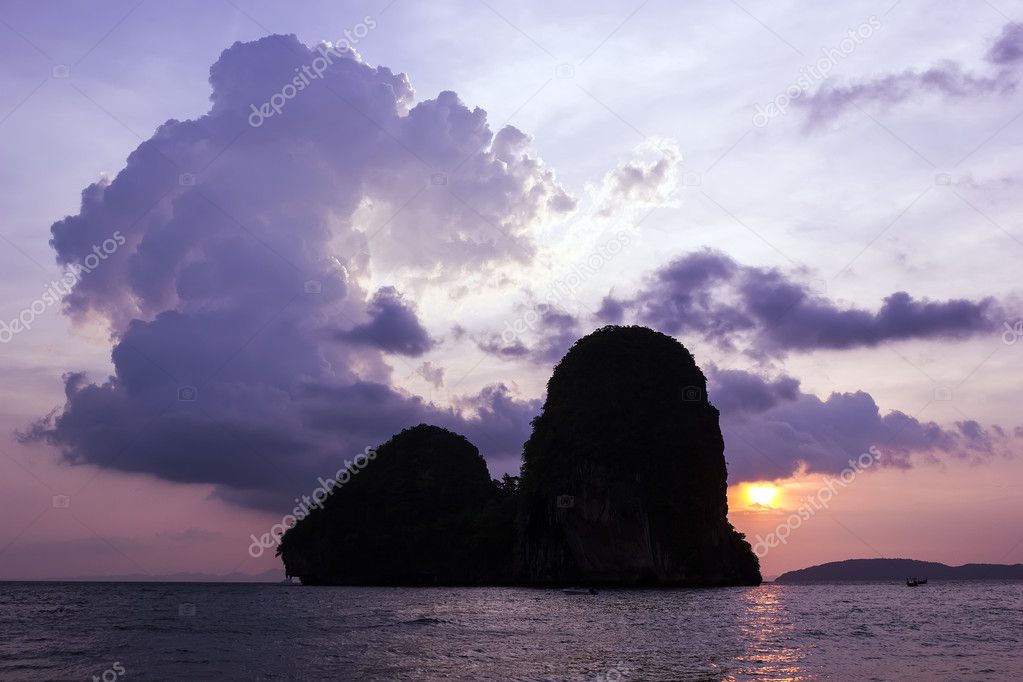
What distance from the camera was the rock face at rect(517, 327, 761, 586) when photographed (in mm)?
102375

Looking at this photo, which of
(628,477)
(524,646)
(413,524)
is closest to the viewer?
(524,646)

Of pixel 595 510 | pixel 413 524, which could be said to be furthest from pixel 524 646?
pixel 413 524

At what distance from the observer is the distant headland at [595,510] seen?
4045 inches

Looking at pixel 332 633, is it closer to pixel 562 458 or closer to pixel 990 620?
pixel 990 620

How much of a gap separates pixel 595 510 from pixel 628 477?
580 centimetres

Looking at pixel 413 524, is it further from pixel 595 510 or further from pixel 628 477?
pixel 628 477

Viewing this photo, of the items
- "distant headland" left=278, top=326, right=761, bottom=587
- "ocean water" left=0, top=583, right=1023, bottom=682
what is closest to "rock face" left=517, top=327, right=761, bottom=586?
"distant headland" left=278, top=326, right=761, bottom=587

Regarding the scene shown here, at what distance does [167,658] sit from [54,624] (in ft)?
91.6

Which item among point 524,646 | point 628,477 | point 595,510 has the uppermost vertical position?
point 628,477

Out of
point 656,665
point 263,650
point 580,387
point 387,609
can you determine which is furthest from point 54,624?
point 580,387

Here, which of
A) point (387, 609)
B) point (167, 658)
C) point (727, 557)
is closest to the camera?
point (167, 658)

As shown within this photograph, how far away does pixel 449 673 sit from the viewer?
26922 mm

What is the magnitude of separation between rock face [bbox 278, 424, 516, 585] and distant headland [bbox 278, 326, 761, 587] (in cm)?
24

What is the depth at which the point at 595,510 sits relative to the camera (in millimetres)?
104562
